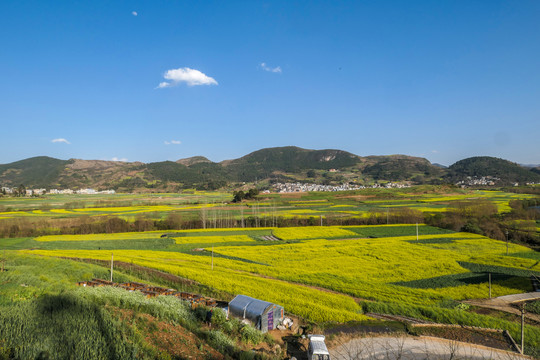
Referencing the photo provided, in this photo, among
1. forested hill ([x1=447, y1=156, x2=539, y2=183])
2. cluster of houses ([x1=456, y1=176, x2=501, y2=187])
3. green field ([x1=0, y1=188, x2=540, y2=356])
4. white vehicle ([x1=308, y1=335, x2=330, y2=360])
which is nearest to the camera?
white vehicle ([x1=308, y1=335, x2=330, y2=360])

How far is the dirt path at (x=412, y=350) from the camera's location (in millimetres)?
13680

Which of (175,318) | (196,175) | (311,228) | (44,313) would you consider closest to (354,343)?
(175,318)

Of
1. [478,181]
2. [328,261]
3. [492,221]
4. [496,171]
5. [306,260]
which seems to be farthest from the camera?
[496,171]

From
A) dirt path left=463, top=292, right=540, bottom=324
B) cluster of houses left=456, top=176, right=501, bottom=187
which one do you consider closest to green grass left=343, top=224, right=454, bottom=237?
dirt path left=463, top=292, right=540, bottom=324

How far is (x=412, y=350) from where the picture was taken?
14.5 meters

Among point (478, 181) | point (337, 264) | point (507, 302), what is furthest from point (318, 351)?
point (478, 181)

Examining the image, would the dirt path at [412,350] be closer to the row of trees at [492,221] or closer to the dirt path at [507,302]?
the dirt path at [507,302]

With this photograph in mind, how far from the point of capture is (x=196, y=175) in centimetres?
19975

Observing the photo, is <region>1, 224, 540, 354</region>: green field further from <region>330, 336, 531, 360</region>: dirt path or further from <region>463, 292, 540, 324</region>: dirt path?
<region>330, 336, 531, 360</region>: dirt path

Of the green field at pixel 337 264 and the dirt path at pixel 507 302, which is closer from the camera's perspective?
the green field at pixel 337 264

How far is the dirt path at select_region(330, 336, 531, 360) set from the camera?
13.7m

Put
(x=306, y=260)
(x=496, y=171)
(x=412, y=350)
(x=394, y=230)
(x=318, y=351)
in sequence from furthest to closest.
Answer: (x=496, y=171)
(x=394, y=230)
(x=306, y=260)
(x=412, y=350)
(x=318, y=351)

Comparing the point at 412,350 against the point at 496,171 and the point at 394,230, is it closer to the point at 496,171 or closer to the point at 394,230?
the point at 394,230

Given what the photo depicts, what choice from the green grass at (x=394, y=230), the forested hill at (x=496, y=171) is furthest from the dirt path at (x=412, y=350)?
the forested hill at (x=496, y=171)
